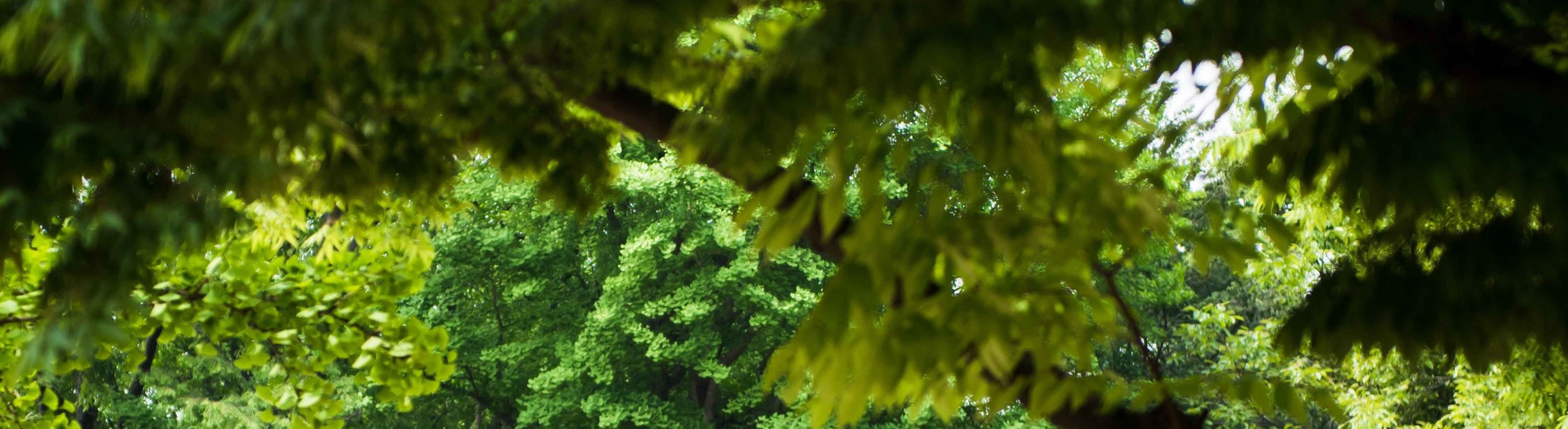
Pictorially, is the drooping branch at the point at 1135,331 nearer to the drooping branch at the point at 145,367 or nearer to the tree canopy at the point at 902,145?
the tree canopy at the point at 902,145

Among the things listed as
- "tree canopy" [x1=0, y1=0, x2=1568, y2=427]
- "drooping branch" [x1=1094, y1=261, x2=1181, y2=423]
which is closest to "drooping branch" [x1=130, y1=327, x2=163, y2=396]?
"tree canopy" [x1=0, y1=0, x2=1568, y2=427]

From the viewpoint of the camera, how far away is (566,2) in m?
1.90

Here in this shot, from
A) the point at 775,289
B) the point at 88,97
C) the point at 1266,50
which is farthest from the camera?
the point at 775,289

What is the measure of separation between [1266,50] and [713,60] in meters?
1.67

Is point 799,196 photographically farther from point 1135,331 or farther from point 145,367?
point 145,367

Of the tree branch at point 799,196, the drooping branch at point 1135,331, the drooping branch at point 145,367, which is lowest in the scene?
the drooping branch at point 1135,331

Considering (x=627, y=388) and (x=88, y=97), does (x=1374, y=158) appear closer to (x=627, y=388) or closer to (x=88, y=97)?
(x=88, y=97)

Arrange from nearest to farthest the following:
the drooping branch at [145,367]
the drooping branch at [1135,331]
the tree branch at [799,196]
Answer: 1. the drooping branch at [1135,331]
2. the tree branch at [799,196]
3. the drooping branch at [145,367]

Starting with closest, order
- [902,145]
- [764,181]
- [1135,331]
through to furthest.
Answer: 1. [902,145]
2. [1135,331]
3. [764,181]

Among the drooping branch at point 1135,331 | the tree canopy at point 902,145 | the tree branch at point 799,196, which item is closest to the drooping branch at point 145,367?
the tree branch at point 799,196

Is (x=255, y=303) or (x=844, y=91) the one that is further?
(x=255, y=303)

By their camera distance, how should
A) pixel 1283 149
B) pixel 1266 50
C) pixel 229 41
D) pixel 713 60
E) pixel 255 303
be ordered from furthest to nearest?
pixel 255 303 → pixel 713 60 → pixel 1283 149 → pixel 1266 50 → pixel 229 41

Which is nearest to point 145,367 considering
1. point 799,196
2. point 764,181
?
point 764,181

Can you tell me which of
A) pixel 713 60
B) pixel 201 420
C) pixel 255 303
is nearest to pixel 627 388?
pixel 201 420
